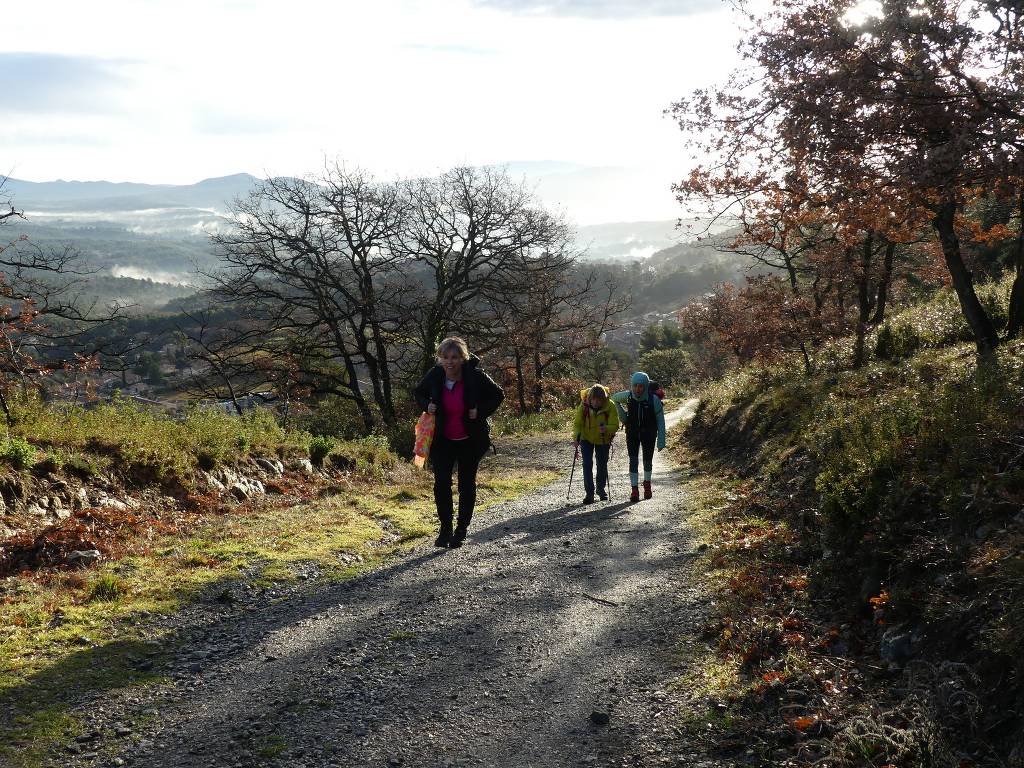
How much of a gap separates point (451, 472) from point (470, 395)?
909mm

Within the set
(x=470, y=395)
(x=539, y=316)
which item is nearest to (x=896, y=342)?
(x=470, y=395)

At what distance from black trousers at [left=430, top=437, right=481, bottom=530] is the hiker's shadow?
0.61 meters

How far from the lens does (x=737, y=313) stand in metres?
22.5

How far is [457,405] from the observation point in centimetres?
734

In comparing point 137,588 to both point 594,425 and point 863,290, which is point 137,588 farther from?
point 863,290

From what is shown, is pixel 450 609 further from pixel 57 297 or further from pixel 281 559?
pixel 57 297

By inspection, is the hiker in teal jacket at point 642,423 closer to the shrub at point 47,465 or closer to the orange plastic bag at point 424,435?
the orange plastic bag at point 424,435

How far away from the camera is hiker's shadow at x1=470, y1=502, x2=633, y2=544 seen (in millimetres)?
8336

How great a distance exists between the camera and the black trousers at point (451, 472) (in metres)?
7.44

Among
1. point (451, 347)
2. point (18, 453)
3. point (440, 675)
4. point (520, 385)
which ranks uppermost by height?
point (451, 347)

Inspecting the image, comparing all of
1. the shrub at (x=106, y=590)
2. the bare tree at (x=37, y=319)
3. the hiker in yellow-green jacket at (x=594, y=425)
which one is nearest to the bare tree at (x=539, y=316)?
the bare tree at (x=37, y=319)

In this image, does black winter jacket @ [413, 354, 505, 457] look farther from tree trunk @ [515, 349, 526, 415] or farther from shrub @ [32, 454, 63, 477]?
tree trunk @ [515, 349, 526, 415]

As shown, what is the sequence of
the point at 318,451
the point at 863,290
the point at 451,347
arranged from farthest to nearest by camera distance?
the point at 863,290 → the point at 318,451 → the point at 451,347

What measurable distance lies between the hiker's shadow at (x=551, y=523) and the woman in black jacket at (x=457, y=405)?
46.6 inches
